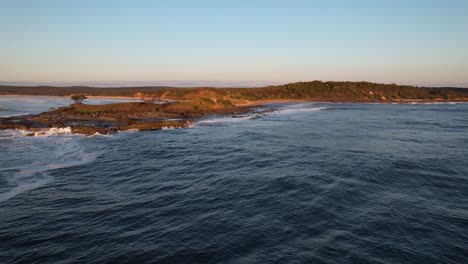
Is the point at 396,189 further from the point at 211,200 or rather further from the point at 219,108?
the point at 219,108

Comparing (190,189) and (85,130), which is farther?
(85,130)

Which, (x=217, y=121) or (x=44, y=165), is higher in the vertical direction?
(x=217, y=121)

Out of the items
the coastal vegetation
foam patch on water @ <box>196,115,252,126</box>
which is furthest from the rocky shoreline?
foam patch on water @ <box>196,115,252,126</box>

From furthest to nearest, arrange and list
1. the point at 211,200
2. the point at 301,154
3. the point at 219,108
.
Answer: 1. the point at 219,108
2. the point at 301,154
3. the point at 211,200

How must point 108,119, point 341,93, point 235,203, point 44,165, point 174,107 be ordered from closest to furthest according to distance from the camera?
1. point 235,203
2. point 44,165
3. point 108,119
4. point 174,107
5. point 341,93

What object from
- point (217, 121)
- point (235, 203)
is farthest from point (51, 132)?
point (235, 203)

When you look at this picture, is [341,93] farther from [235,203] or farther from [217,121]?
[235,203]

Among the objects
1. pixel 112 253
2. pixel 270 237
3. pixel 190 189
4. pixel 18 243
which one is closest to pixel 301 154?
pixel 190 189
